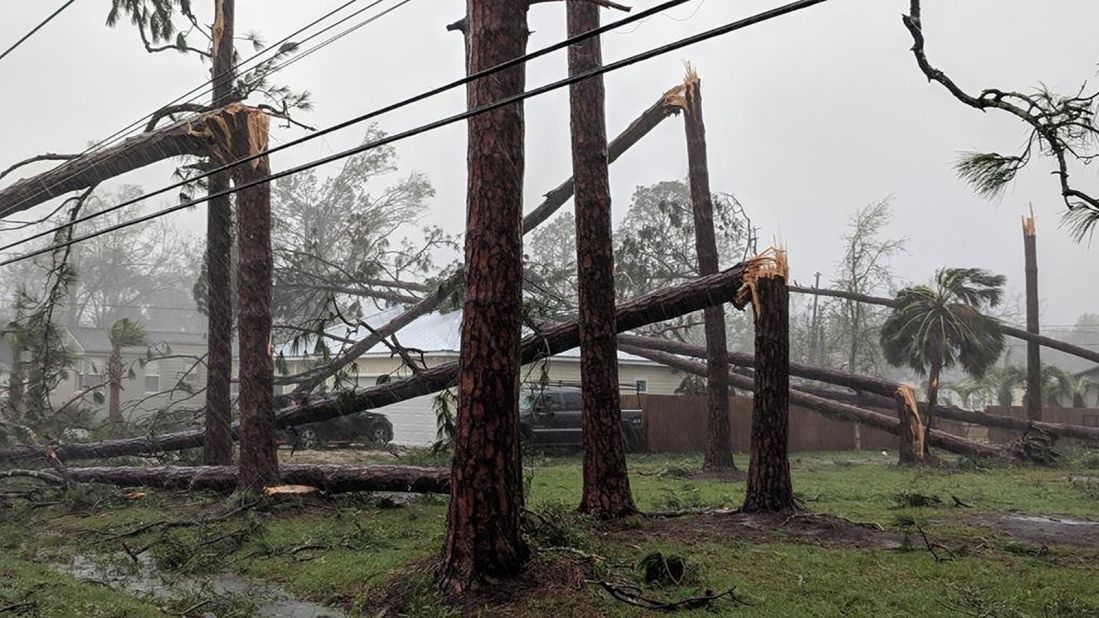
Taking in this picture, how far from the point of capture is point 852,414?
16547 millimetres

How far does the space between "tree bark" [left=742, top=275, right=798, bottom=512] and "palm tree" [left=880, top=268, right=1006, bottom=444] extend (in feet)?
28.8

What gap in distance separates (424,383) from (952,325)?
33.2ft

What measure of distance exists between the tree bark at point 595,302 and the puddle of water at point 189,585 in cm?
280

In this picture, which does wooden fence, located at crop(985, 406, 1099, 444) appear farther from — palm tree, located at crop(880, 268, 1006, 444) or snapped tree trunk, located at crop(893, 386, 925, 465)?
snapped tree trunk, located at crop(893, 386, 925, 465)

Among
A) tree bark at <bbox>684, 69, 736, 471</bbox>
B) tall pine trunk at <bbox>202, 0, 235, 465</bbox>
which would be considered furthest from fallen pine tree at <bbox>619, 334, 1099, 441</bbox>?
tall pine trunk at <bbox>202, 0, 235, 465</bbox>

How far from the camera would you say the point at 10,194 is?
12.5 meters

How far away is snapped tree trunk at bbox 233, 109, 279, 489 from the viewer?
10125 millimetres

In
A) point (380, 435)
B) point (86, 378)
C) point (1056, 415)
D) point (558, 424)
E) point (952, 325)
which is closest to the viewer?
point (952, 325)

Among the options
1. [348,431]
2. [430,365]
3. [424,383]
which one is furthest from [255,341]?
[430,365]

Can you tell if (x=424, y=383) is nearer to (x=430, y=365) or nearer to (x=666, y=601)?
(x=666, y=601)

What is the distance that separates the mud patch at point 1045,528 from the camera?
7.38m

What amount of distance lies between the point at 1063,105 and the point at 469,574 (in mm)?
4149

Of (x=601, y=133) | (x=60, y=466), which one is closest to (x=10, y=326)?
(x=60, y=466)

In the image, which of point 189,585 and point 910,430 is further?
point 910,430
